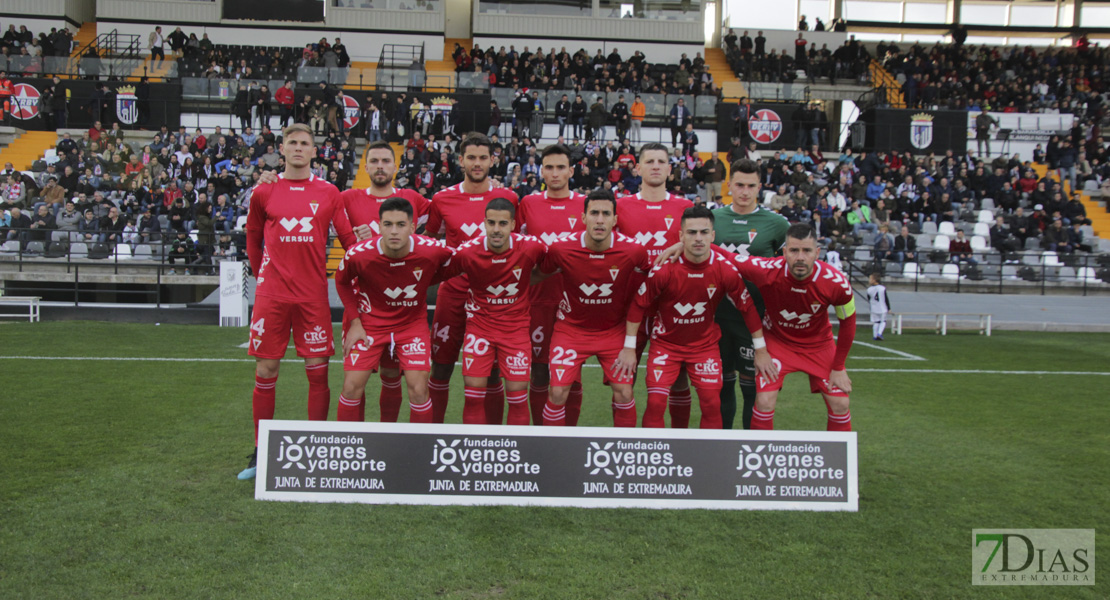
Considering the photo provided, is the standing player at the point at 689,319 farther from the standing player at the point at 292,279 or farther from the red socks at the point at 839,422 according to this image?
the standing player at the point at 292,279

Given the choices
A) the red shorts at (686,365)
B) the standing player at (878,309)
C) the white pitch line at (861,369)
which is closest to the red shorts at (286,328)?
the red shorts at (686,365)

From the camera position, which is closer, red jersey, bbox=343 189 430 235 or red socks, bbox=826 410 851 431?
red socks, bbox=826 410 851 431

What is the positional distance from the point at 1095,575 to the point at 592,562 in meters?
2.61

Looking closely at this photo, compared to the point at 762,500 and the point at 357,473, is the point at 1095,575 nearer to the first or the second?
the point at 762,500

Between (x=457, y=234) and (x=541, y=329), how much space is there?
996 mm

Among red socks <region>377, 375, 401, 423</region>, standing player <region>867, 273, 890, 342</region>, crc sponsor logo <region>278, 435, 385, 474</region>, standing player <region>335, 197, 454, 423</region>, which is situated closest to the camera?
crc sponsor logo <region>278, 435, 385, 474</region>

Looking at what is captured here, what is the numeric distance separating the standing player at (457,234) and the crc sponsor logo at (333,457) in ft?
3.89

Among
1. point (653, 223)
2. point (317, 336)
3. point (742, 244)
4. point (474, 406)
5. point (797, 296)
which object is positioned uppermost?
point (653, 223)

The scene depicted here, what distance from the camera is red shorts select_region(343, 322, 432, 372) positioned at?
5812mm

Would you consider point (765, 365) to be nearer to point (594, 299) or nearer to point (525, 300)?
point (594, 299)

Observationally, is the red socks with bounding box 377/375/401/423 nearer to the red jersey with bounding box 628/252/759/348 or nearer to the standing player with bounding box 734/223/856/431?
the red jersey with bounding box 628/252/759/348

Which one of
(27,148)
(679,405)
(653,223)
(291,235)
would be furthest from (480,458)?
(27,148)

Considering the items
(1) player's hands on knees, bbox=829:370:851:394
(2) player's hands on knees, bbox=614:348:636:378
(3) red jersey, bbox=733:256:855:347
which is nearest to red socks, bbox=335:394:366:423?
(2) player's hands on knees, bbox=614:348:636:378

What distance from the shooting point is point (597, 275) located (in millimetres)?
5898
